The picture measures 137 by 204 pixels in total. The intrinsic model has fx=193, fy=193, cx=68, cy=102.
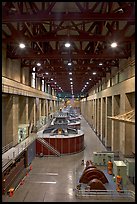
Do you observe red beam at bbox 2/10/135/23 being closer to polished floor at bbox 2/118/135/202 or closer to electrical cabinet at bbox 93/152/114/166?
polished floor at bbox 2/118/135/202

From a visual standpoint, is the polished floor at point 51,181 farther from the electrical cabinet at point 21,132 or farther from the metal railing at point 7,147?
the metal railing at point 7,147

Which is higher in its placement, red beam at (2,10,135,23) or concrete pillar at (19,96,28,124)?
red beam at (2,10,135,23)

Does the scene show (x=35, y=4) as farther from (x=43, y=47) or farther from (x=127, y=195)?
(x=127, y=195)

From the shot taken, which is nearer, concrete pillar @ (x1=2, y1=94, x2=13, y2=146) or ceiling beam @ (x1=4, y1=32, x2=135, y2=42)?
ceiling beam @ (x1=4, y1=32, x2=135, y2=42)

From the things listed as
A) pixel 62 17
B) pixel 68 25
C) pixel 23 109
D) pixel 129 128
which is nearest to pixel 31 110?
pixel 23 109

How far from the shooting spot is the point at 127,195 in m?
12.0

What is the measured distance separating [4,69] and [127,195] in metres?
13.0

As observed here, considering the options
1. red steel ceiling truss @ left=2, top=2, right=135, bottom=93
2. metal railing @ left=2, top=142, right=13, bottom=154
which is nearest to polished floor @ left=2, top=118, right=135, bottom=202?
metal railing @ left=2, top=142, right=13, bottom=154

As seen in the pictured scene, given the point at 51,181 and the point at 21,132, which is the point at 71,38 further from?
the point at 21,132

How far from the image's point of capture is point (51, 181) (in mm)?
14875

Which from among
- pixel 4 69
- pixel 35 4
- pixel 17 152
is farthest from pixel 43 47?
pixel 17 152

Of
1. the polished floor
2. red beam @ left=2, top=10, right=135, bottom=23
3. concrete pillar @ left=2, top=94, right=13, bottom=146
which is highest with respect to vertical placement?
red beam @ left=2, top=10, right=135, bottom=23

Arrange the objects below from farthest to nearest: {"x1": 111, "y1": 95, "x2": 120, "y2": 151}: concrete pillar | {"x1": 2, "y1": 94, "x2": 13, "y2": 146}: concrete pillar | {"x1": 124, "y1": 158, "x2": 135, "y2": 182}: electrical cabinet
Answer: {"x1": 111, "y1": 95, "x2": 120, "y2": 151}: concrete pillar
{"x1": 2, "y1": 94, "x2": 13, "y2": 146}: concrete pillar
{"x1": 124, "y1": 158, "x2": 135, "y2": 182}: electrical cabinet

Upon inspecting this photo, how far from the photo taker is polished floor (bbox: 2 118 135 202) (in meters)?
12.2
